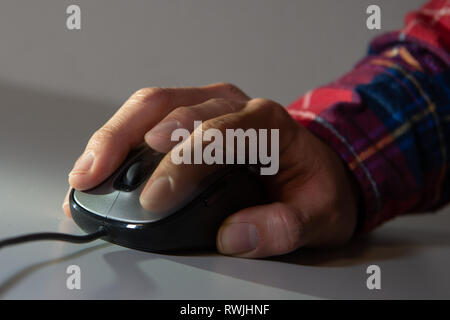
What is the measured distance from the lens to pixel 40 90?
1212 millimetres

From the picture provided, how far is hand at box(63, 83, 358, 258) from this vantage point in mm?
561

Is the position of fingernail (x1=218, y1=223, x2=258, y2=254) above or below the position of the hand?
below

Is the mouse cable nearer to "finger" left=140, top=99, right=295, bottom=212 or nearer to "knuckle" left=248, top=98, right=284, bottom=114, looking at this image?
"finger" left=140, top=99, right=295, bottom=212

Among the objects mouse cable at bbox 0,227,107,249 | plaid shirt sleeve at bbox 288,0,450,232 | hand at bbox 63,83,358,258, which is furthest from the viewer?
plaid shirt sleeve at bbox 288,0,450,232

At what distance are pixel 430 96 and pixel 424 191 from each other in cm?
14

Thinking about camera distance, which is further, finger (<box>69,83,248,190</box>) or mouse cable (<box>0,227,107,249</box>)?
finger (<box>69,83,248,190</box>)

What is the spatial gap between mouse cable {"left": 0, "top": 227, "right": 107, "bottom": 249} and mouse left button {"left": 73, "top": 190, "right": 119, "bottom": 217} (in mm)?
19

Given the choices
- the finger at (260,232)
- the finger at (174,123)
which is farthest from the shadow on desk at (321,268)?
the finger at (174,123)

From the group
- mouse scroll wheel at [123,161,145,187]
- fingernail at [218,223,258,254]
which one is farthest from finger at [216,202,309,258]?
mouse scroll wheel at [123,161,145,187]

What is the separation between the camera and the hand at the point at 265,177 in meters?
0.56

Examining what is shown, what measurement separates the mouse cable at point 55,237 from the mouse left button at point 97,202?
0.02 m

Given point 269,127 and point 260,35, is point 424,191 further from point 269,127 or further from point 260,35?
point 260,35

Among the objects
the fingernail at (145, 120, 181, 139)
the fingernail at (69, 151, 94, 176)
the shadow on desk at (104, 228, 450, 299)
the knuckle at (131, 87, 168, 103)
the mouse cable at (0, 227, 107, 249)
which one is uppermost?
the knuckle at (131, 87, 168, 103)

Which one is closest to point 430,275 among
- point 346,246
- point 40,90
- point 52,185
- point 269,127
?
point 346,246
